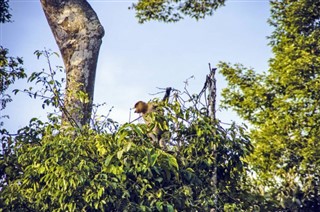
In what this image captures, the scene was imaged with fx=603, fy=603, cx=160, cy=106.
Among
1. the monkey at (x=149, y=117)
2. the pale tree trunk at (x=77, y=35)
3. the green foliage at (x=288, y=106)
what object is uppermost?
the green foliage at (x=288, y=106)

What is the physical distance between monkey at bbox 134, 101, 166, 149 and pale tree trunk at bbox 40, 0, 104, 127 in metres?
3.41

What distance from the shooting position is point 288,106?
18.6m

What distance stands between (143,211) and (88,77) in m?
5.18

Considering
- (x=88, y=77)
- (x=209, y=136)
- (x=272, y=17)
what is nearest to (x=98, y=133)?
(x=209, y=136)

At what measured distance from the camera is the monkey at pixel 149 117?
7.56 meters

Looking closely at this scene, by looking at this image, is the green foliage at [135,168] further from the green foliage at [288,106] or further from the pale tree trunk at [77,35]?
the green foliage at [288,106]

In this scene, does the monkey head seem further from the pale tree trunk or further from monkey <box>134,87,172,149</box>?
the pale tree trunk

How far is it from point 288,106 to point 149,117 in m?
11.8

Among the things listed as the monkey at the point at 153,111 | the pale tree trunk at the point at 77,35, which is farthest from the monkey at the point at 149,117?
the pale tree trunk at the point at 77,35

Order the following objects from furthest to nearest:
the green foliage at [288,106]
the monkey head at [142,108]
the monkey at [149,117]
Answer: the green foliage at [288,106] → the monkey head at [142,108] → the monkey at [149,117]

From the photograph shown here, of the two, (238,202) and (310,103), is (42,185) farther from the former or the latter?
(310,103)

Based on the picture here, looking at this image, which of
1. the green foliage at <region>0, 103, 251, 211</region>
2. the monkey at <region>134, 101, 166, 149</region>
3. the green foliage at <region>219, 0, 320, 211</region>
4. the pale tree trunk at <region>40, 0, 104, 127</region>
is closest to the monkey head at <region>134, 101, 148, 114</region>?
the monkey at <region>134, 101, 166, 149</region>

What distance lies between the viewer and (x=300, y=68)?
A: 60.9ft

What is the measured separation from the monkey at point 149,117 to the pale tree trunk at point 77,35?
11.2ft
